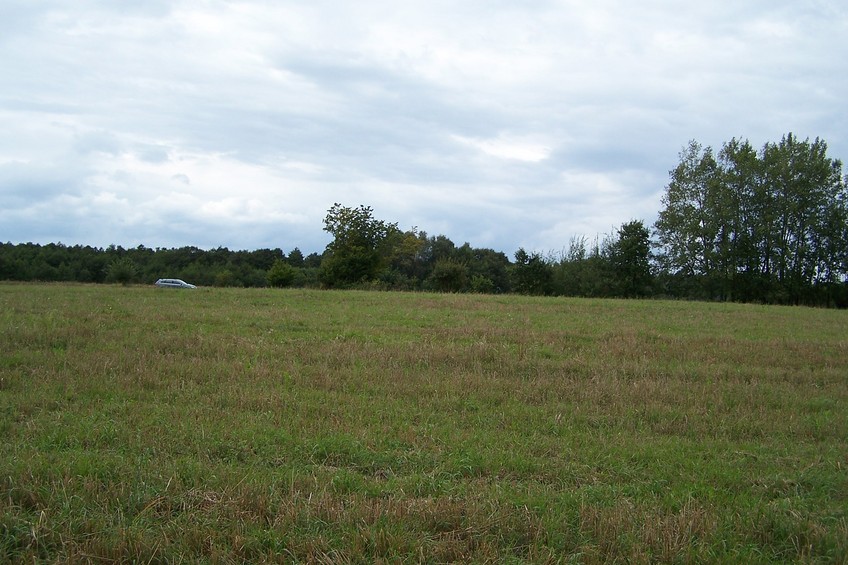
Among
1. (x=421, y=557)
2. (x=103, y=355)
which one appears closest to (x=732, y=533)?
(x=421, y=557)

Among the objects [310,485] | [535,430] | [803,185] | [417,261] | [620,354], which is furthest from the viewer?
[417,261]

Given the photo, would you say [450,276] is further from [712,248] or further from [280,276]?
[712,248]

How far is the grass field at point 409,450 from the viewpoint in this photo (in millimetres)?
4938

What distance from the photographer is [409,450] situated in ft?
23.2

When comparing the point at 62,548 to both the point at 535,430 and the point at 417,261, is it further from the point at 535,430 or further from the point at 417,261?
the point at 417,261

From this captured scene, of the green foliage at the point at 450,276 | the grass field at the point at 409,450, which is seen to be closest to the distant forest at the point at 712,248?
the green foliage at the point at 450,276

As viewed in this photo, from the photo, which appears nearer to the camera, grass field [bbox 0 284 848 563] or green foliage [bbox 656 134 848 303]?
grass field [bbox 0 284 848 563]

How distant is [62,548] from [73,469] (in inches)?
57.3

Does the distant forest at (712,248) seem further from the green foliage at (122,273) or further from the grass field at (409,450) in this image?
the grass field at (409,450)

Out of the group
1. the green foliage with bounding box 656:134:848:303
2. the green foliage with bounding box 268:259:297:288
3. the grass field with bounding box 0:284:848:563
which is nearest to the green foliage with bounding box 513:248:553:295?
the green foliage with bounding box 656:134:848:303

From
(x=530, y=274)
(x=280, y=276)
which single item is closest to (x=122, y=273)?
(x=280, y=276)

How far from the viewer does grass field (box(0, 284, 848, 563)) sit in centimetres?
494

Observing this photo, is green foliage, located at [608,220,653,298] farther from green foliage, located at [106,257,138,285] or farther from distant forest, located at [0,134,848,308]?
green foliage, located at [106,257,138,285]

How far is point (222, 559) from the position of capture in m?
4.62
